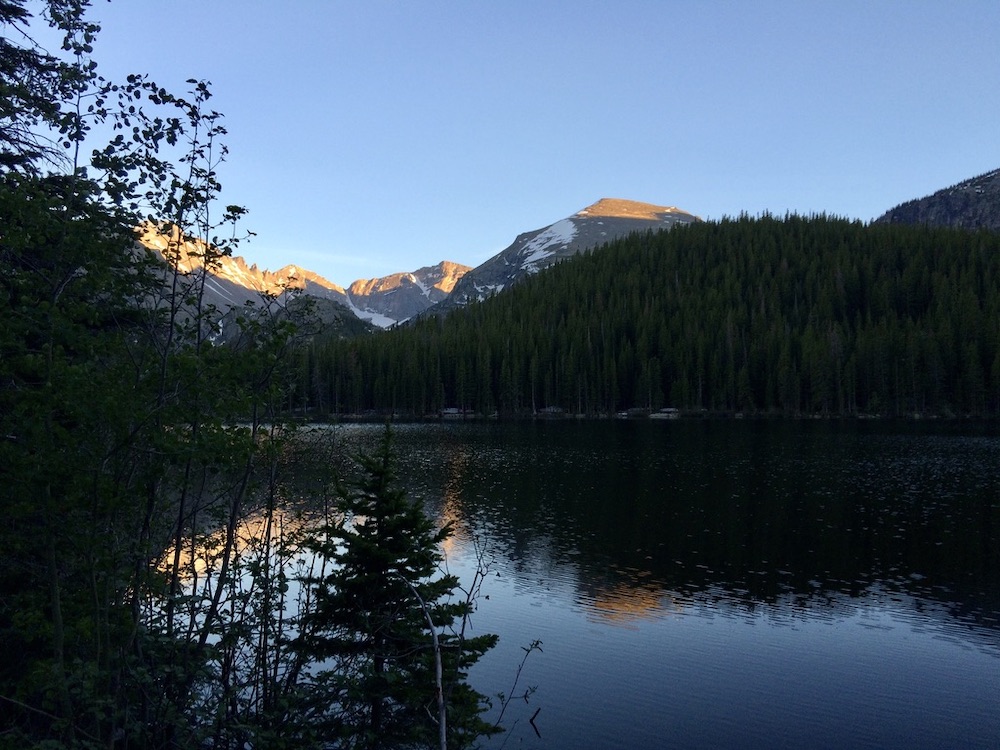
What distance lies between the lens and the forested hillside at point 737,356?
481 feet

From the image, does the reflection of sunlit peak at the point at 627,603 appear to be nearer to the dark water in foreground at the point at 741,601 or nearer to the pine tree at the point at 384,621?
the dark water in foreground at the point at 741,601

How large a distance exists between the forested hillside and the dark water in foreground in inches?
3602

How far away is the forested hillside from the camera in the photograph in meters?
147

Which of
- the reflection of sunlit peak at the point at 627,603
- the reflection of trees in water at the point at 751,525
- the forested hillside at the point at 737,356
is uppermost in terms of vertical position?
the forested hillside at the point at 737,356

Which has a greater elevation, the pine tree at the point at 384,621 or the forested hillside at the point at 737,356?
the forested hillside at the point at 737,356

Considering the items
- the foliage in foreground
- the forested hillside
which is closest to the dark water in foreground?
the foliage in foreground

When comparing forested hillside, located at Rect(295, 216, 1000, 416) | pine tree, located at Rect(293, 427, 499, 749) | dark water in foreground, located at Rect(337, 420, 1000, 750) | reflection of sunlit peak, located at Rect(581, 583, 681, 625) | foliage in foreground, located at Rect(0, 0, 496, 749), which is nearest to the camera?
foliage in foreground, located at Rect(0, 0, 496, 749)

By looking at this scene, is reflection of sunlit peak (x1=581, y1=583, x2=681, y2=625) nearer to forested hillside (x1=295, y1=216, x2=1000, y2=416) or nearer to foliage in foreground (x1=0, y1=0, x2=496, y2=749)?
foliage in foreground (x1=0, y1=0, x2=496, y2=749)

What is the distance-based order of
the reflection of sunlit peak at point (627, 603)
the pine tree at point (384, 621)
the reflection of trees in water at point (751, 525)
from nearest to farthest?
the pine tree at point (384, 621) → the reflection of sunlit peak at point (627, 603) → the reflection of trees in water at point (751, 525)

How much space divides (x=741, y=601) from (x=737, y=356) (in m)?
144

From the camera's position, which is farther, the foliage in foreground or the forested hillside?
the forested hillside

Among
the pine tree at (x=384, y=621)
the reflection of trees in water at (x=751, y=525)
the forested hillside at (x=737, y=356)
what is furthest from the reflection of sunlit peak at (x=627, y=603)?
the forested hillside at (x=737, y=356)

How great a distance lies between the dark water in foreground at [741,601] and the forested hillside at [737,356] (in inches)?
3602

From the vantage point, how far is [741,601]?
2856 centimetres
